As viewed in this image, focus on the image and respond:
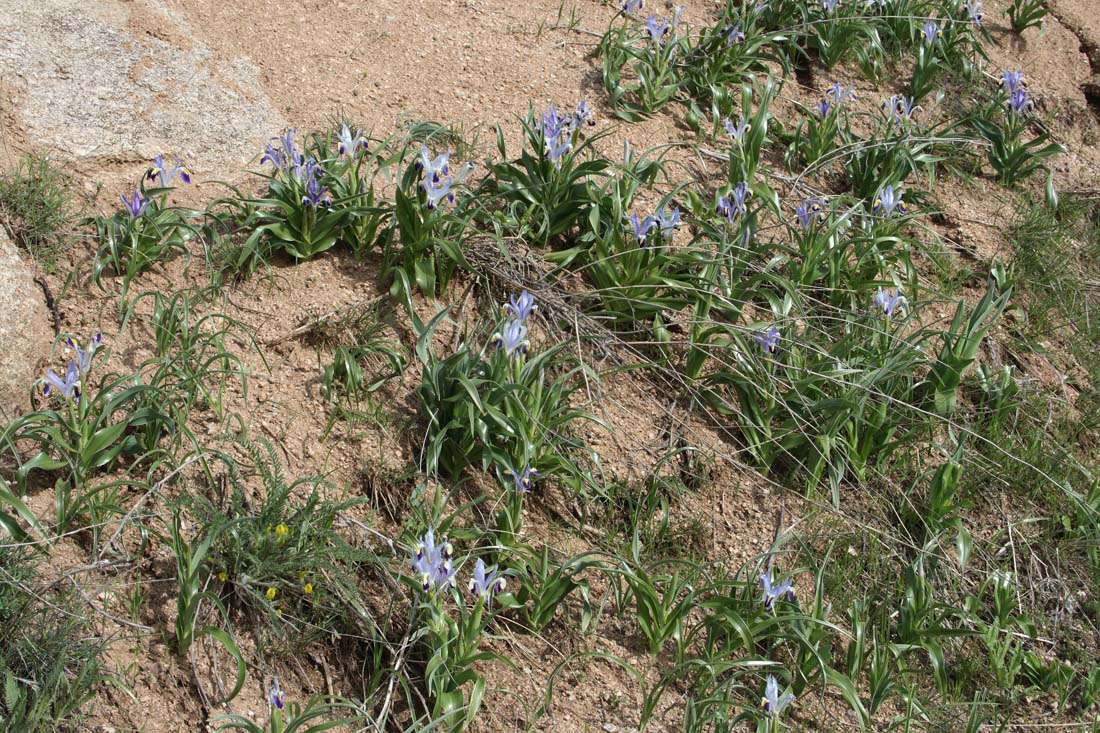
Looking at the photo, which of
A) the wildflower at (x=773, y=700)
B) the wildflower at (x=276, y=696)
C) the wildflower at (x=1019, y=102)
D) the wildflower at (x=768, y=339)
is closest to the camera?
the wildflower at (x=276, y=696)

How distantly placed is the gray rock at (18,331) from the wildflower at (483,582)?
54.5 inches

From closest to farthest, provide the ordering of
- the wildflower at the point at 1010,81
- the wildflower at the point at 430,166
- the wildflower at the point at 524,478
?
the wildflower at the point at 524,478 < the wildflower at the point at 430,166 < the wildflower at the point at 1010,81

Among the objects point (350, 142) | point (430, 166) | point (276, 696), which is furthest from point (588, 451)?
point (350, 142)

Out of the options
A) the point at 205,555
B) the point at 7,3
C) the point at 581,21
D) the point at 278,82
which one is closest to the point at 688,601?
the point at 205,555

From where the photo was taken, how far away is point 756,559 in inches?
123

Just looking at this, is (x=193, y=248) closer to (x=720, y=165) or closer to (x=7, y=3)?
(x=7, y=3)

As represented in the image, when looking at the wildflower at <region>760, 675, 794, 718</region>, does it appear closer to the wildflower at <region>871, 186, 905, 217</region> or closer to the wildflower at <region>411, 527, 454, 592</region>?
the wildflower at <region>411, 527, 454, 592</region>

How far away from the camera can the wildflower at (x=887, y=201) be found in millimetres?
4355

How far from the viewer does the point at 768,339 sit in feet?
12.1

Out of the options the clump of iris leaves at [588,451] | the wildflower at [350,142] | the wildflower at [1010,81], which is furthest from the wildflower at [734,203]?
the wildflower at [1010,81]

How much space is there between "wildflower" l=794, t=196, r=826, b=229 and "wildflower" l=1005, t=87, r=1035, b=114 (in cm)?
132

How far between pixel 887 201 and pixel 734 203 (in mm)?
666

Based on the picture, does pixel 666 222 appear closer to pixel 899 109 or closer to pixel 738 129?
pixel 738 129

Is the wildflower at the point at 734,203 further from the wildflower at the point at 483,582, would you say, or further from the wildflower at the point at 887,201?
the wildflower at the point at 483,582
